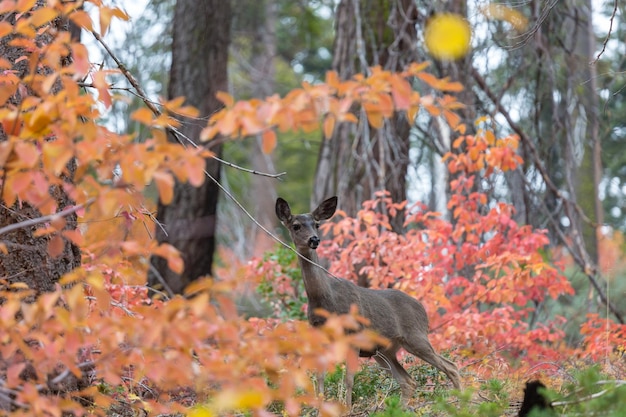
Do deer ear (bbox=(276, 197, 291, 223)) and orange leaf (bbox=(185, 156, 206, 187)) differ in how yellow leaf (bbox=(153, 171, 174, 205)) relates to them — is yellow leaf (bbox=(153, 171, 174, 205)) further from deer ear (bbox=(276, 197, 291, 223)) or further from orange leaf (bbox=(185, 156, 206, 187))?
deer ear (bbox=(276, 197, 291, 223))

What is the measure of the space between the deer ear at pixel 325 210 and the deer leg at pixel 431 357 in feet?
4.33

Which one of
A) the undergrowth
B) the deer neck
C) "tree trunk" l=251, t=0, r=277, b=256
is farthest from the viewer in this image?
"tree trunk" l=251, t=0, r=277, b=256

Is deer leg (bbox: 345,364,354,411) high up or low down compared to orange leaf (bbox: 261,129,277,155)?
down

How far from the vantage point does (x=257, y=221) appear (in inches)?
349

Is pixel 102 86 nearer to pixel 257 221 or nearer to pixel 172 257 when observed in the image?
pixel 172 257

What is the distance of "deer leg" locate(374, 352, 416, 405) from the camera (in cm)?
740

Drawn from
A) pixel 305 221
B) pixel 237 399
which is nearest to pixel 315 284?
pixel 305 221

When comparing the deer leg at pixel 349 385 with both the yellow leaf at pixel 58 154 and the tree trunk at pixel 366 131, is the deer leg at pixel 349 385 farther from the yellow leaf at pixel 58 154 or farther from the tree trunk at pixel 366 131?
the tree trunk at pixel 366 131

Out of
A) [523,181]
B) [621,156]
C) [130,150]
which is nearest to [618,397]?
[130,150]

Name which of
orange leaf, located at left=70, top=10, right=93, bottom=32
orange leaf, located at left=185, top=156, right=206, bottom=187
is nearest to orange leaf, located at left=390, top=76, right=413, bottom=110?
orange leaf, located at left=185, top=156, right=206, bottom=187

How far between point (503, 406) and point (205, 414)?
2.59 metres

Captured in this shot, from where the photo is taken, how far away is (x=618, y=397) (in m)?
4.38

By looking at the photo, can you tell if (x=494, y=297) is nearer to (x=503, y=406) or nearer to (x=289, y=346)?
(x=503, y=406)

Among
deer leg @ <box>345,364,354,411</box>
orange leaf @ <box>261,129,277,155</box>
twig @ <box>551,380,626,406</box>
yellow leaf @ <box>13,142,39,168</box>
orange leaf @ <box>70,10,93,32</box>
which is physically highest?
orange leaf @ <box>70,10,93,32</box>
